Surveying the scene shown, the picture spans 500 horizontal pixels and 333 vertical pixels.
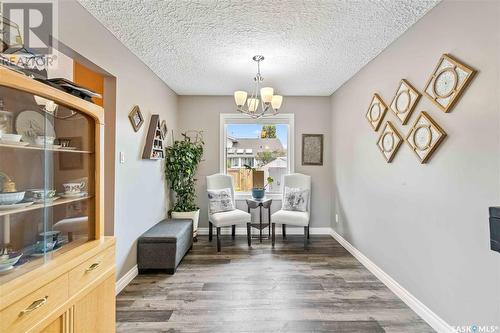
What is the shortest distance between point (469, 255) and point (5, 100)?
2.81 meters

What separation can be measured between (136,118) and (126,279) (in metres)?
1.77

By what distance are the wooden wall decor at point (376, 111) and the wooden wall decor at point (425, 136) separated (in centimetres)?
52

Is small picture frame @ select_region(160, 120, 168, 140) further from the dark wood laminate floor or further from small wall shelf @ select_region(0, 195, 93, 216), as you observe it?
small wall shelf @ select_region(0, 195, 93, 216)

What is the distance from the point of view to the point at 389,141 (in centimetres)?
251

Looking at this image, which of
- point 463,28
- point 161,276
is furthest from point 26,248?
point 463,28

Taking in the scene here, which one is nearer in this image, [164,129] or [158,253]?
[158,253]

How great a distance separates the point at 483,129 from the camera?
1.54 meters

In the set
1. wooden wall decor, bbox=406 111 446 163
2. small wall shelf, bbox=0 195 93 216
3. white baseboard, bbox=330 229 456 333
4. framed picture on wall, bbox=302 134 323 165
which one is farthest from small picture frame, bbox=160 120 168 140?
white baseboard, bbox=330 229 456 333

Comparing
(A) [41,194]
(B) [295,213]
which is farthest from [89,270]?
(B) [295,213]

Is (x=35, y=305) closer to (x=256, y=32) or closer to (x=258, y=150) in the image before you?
(x=256, y=32)

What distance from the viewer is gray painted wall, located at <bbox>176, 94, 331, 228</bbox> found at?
173 inches

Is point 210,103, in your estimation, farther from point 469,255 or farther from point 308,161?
point 469,255

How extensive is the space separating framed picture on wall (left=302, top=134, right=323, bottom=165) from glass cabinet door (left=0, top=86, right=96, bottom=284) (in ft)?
11.3

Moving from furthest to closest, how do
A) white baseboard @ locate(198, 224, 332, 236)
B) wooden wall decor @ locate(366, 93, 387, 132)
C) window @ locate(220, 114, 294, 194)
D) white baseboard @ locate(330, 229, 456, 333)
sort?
window @ locate(220, 114, 294, 194) → white baseboard @ locate(198, 224, 332, 236) → wooden wall decor @ locate(366, 93, 387, 132) → white baseboard @ locate(330, 229, 456, 333)
